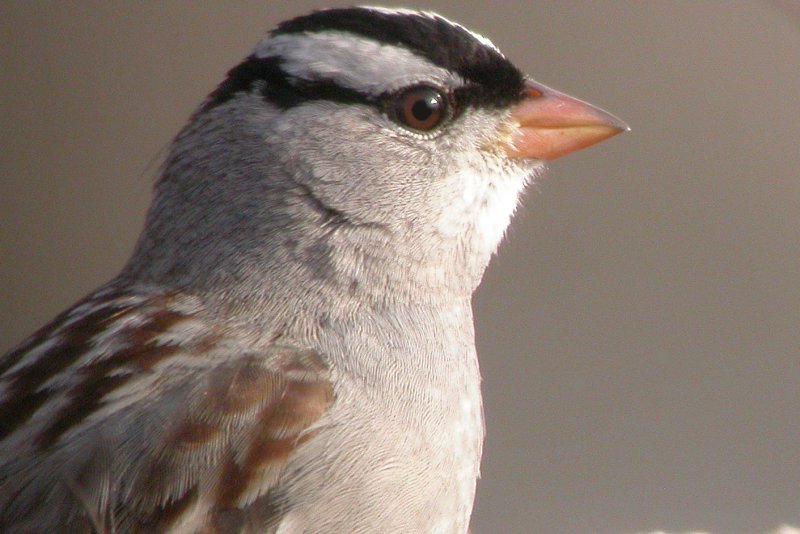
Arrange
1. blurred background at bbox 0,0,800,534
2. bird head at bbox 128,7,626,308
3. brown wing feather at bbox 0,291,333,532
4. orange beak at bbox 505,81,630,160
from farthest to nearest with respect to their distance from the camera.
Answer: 1. blurred background at bbox 0,0,800,534
2. orange beak at bbox 505,81,630,160
3. bird head at bbox 128,7,626,308
4. brown wing feather at bbox 0,291,333,532

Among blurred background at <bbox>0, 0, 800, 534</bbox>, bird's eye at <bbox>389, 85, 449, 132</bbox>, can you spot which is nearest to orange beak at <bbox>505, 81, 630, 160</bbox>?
bird's eye at <bbox>389, 85, 449, 132</bbox>

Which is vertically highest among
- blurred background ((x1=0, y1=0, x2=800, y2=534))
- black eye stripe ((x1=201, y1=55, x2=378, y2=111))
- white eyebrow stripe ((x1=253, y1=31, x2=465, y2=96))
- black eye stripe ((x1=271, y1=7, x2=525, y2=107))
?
black eye stripe ((x1=271, y1=7, x2=525, y2=107))

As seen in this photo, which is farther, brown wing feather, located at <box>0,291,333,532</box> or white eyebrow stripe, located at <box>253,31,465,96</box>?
white eyebrow stripe, located at <box>253,31,465,96</box>

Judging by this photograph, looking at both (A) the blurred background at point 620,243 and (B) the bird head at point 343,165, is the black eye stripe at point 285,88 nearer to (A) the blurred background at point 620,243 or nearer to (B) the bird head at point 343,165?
(B) the bird head at point 343,165

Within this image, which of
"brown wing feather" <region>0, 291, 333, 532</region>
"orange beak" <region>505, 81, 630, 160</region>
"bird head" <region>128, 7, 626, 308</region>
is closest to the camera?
"brown wing feather" <region>0, 291, 333, 532</region>

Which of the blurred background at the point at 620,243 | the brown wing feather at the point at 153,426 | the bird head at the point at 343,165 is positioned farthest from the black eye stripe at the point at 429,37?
the blurred background at the point at 620,243

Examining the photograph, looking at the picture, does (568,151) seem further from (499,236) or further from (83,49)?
(83,49)

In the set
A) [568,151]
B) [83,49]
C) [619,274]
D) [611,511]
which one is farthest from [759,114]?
[83,49]

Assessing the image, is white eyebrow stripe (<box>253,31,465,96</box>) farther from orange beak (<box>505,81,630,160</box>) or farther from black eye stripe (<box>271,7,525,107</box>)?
orange beak (<box>505,81,630,160</box>)

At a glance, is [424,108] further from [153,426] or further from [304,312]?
[153,426]
